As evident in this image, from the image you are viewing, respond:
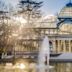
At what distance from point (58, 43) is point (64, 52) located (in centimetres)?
276

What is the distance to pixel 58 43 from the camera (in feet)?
186

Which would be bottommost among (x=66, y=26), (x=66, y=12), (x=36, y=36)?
(x=36, y=36)

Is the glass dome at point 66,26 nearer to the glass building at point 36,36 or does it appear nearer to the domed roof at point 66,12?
the glass building at point 36,36

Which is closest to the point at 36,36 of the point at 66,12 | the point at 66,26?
the point at 66,26

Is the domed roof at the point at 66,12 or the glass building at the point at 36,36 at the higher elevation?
the domed roof at the point at 66,12

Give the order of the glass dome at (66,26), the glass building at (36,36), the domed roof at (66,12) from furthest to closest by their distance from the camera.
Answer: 1. the domed roof at (66,12)
2. the glass dome at (66,26)
3. the glass building at (36,36)

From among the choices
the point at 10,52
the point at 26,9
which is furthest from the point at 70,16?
the point at 10,52

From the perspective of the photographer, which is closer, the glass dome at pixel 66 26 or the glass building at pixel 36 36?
the glass building at pixel 36 36

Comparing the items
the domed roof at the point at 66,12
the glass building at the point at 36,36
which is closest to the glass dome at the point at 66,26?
the glass building at the point at 36,36

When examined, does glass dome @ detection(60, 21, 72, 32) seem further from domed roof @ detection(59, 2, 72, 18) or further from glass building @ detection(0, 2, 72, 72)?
domed roof @ detection(59, 2, 72, 18)

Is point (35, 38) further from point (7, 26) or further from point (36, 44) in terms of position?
point (7, 26)

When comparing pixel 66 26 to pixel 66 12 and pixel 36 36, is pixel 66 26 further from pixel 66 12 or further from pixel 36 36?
pixel 36 36

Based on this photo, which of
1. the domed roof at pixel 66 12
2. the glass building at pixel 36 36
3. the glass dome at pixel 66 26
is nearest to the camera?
the glass building at pixel 36 36

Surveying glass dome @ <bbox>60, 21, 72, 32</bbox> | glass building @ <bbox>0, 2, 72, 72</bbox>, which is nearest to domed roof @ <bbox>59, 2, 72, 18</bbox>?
glass building @ <bbox>0, 2, 72, 72</bbox>
